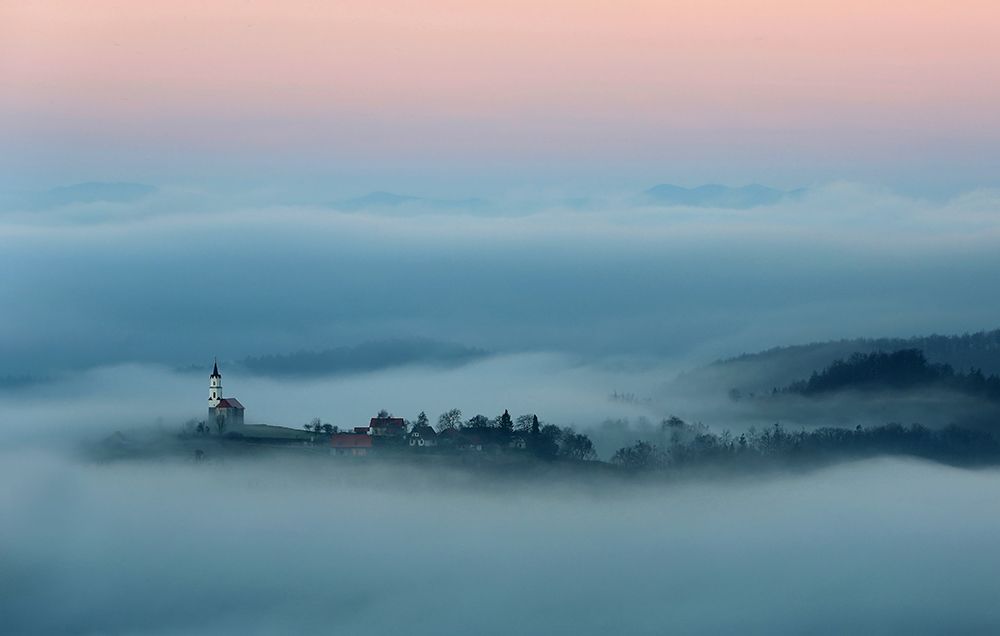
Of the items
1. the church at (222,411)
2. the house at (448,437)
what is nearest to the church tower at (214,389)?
the church at (222,411)

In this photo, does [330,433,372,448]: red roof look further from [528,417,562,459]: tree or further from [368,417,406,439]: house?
[528,417,562,459]: tree

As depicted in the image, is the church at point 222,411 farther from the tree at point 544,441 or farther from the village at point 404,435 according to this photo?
the tree at point 544,441

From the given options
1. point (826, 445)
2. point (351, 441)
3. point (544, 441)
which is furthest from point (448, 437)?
point (826, 445)

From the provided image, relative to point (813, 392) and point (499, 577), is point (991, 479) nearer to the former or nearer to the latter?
point (813, 392)

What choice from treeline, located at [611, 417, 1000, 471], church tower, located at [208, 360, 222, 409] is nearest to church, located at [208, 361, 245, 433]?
church tower, located at [208, 360, 222, 409]

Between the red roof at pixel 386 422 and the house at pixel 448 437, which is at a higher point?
the red roof at pixel 386 422

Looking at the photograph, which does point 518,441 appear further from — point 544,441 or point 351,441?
point 351,441

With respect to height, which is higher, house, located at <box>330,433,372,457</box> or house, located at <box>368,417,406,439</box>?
house, located at <box>368,417,406,439</box>

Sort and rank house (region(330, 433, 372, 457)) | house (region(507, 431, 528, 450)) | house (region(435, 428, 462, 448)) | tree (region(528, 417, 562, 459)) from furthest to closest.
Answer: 1. tree (region(528, 417, 562, 459))
2. house (region(507, 431, 528, 450))
3. house (region(330, 433, 372, 457))
4. house (region(435, 428, 462, 448))
